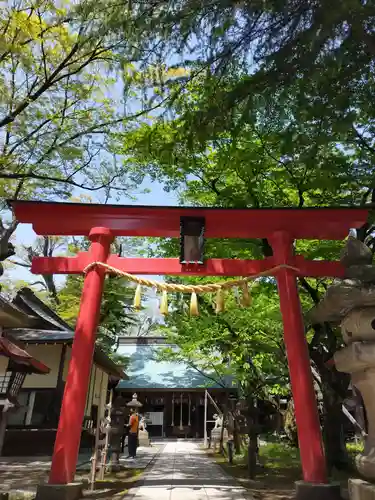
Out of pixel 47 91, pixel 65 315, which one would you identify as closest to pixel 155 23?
pixel 47 91

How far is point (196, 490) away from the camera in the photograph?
688cm

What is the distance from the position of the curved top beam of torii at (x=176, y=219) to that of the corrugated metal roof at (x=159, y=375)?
59.0ft

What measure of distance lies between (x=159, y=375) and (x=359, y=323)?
74.2 ft

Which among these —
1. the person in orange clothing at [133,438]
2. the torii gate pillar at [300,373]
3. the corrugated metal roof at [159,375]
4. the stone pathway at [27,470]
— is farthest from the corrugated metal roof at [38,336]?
the corrugated metal roof at [159,375]

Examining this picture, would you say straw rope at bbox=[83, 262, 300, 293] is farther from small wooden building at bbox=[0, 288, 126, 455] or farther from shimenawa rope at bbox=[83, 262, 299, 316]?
small wooden building at bbox=[0, 288, 126, 455]

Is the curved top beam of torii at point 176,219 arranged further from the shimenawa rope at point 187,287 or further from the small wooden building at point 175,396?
the small wooden building at point 175,396

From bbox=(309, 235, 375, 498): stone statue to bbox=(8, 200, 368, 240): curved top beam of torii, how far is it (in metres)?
2.30

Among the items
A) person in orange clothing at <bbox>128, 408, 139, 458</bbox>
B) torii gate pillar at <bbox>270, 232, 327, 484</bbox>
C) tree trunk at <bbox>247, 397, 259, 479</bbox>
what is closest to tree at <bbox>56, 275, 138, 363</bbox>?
person in orange clothing at <bbox>128, 408, 139, 458</bbox>

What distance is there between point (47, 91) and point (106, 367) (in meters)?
11.0

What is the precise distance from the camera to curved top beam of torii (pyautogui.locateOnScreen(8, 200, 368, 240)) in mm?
7016

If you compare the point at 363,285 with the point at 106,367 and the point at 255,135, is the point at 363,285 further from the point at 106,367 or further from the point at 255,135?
the point at 106,367

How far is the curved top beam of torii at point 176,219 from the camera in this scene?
7.02m

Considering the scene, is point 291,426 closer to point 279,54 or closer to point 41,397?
point 41,397

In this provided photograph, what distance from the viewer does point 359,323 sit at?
4402 mm
